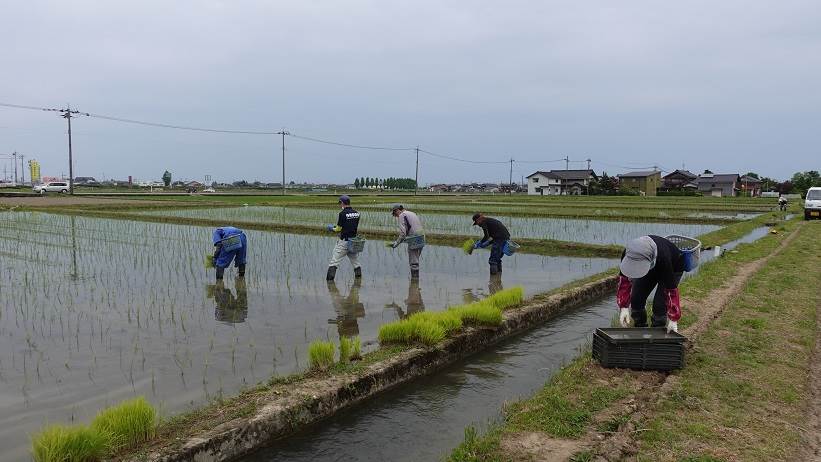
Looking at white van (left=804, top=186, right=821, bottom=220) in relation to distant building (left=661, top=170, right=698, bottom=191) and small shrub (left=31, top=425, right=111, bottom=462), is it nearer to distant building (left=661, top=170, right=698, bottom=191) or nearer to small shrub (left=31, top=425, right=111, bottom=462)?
small shrub (left=31, top=425, right=111, bottom=462)

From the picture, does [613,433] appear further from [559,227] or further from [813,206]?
[813,206]

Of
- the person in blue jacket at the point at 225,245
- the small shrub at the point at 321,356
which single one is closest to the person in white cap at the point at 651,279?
the small shrub at the point at 321,356

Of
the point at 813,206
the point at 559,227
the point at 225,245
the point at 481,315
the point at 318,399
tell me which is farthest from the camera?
the point at 813,206

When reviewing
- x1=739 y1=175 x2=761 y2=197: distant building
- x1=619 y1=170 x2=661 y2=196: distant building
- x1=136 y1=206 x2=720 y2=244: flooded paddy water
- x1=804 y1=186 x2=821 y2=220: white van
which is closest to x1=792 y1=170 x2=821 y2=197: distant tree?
x1=739 y1=175 x2=761 y2=197: distant building

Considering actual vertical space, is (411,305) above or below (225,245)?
below

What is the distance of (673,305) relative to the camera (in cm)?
412

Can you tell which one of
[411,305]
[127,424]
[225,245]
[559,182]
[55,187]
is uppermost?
[559,182]

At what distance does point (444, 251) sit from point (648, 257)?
7796 millimetres

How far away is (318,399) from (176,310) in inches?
133

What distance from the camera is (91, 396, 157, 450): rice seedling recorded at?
2794mm

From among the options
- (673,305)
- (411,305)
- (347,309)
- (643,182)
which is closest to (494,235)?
(411,305)

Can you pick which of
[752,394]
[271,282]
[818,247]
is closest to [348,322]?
[271,282]

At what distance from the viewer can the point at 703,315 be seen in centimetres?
562

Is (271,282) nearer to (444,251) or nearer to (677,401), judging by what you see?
(444,251)
